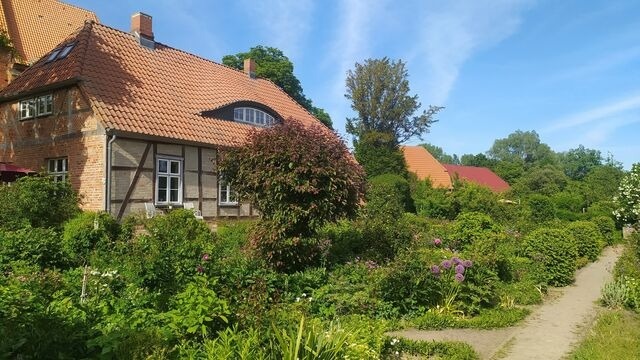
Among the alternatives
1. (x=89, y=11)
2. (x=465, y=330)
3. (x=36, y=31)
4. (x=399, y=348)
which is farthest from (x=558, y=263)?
(x=89, y=11)

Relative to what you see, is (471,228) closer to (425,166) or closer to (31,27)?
(31,27)

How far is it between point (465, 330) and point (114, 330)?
5185mm

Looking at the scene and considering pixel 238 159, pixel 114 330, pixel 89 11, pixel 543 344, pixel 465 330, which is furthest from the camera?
pixel 89 11

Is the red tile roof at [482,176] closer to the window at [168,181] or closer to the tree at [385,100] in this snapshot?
the tree at [385,100]

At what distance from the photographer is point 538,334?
770 cm

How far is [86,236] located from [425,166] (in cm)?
4002

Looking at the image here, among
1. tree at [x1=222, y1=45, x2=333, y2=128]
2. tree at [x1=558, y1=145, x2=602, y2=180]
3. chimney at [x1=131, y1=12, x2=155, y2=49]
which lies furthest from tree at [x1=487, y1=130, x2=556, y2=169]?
chimney at [x1=131, y1=12, x2=155, y2=49]

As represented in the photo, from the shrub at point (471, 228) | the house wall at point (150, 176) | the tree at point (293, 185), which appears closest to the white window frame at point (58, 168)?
the house wall at point (150, 176)

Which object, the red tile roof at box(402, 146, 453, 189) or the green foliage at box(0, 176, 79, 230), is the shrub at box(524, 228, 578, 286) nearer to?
the green foliage at box(0, 176, 79, 230)

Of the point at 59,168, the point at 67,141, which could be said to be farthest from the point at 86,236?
the point at 59,168

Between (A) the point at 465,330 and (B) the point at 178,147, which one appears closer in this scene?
(A) the point at 465,330

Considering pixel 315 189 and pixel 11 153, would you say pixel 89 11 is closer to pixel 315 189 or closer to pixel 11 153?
pixel 11 153

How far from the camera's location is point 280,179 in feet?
31.4

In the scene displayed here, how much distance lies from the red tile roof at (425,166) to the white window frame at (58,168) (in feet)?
109
